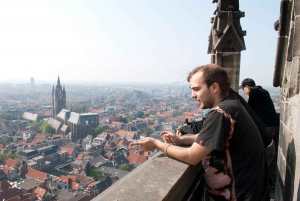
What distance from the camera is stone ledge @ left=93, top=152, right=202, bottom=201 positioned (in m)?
1.22

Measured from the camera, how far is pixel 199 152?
54.5 inches

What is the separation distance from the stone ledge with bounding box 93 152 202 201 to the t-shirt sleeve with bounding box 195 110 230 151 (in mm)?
265

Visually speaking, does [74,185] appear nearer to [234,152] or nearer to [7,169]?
[7,169]

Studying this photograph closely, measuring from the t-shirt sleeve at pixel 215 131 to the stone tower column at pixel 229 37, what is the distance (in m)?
3.04

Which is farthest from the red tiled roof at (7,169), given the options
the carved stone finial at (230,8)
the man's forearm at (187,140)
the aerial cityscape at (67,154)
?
the man's forearm at (187,140)

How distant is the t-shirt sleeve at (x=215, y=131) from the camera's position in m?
1.29

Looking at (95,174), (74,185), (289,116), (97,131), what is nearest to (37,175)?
(74,185)

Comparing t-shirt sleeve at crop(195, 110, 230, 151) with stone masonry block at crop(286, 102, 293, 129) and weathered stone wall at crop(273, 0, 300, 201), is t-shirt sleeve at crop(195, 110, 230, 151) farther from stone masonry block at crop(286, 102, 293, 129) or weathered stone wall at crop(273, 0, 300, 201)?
stone masonry block at crop(286, 102, 293, 129)

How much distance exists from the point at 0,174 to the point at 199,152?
33.9 metres

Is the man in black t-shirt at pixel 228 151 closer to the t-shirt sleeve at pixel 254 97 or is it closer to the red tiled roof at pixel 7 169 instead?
the t-shirt sleeve at pixel 254 97

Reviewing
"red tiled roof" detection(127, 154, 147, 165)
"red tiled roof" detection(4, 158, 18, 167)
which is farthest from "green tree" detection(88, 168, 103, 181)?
"red tiled roof" detection(4, 158, 18, 167)

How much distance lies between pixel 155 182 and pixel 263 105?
210cm

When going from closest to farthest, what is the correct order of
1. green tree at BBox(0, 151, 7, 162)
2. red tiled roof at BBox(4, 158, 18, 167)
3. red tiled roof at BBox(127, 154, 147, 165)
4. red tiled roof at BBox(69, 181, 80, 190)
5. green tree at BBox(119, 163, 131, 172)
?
red tiled roof at BBox(69, 181, 80, 190), green tree at BBox(119, 163, 131, 172), red tiled roof at BBox(4, 158, 18, 167), red tiled roof at BBox(127, 154, 147, 165), green tree at BBox(0, 151, 7, 162)

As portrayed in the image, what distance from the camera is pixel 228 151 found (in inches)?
53.9
